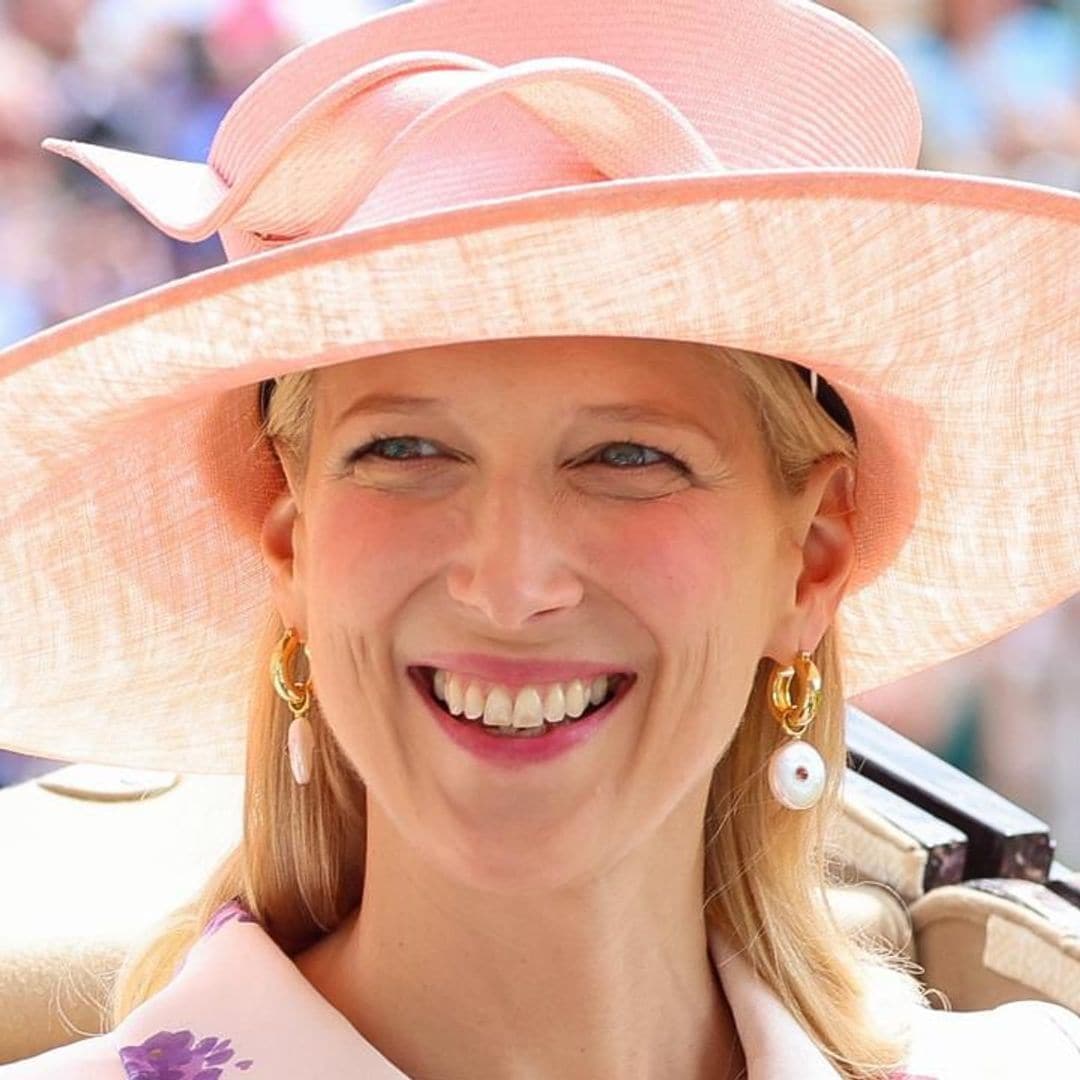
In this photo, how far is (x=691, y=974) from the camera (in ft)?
5.07

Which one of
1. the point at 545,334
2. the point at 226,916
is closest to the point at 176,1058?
the point at 226,916

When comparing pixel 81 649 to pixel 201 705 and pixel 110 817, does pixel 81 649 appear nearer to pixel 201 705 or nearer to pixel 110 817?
pixel 201 705

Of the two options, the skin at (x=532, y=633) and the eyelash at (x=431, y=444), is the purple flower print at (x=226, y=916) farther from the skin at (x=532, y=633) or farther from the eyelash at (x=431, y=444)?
the eyelash at (x=431, y=444)

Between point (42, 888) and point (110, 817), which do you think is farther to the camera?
point (110, 817)

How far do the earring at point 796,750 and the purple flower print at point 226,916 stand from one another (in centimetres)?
38

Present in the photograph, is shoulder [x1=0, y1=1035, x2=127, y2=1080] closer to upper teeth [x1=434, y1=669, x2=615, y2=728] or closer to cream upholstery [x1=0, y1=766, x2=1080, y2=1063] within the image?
upper teeth [x1=434, y1=669, x2=615, y2=728]

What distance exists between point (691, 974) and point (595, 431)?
43cm

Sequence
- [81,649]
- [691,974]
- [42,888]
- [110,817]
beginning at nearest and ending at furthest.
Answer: [691,974]
[81,649]
[42,888]
[110,817]

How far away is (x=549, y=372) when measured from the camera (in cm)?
130

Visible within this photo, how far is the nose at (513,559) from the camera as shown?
1282 mm

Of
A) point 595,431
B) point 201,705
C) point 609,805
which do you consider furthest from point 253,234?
point 201,705

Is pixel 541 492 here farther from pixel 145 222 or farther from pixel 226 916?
pixel 145 222

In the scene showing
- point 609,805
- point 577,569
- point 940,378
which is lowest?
point 609,805

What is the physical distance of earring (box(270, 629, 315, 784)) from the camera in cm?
156
